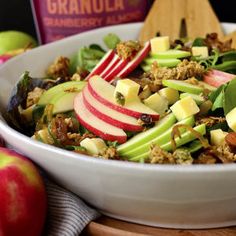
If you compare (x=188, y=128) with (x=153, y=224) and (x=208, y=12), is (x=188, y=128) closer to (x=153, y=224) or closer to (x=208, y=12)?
(x=153, y=224)

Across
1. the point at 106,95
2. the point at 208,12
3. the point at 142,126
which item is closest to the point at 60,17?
the point at 208,12

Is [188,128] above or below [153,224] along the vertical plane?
above

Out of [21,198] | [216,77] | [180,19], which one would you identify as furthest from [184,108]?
[180,19]

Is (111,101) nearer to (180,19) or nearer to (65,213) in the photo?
(65,213)

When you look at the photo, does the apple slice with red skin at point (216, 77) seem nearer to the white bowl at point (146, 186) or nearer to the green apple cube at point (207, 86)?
the green apple cube at point (207, 86)

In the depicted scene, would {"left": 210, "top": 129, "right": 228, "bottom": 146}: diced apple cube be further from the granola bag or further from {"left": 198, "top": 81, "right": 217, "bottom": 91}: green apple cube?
the granola bag
